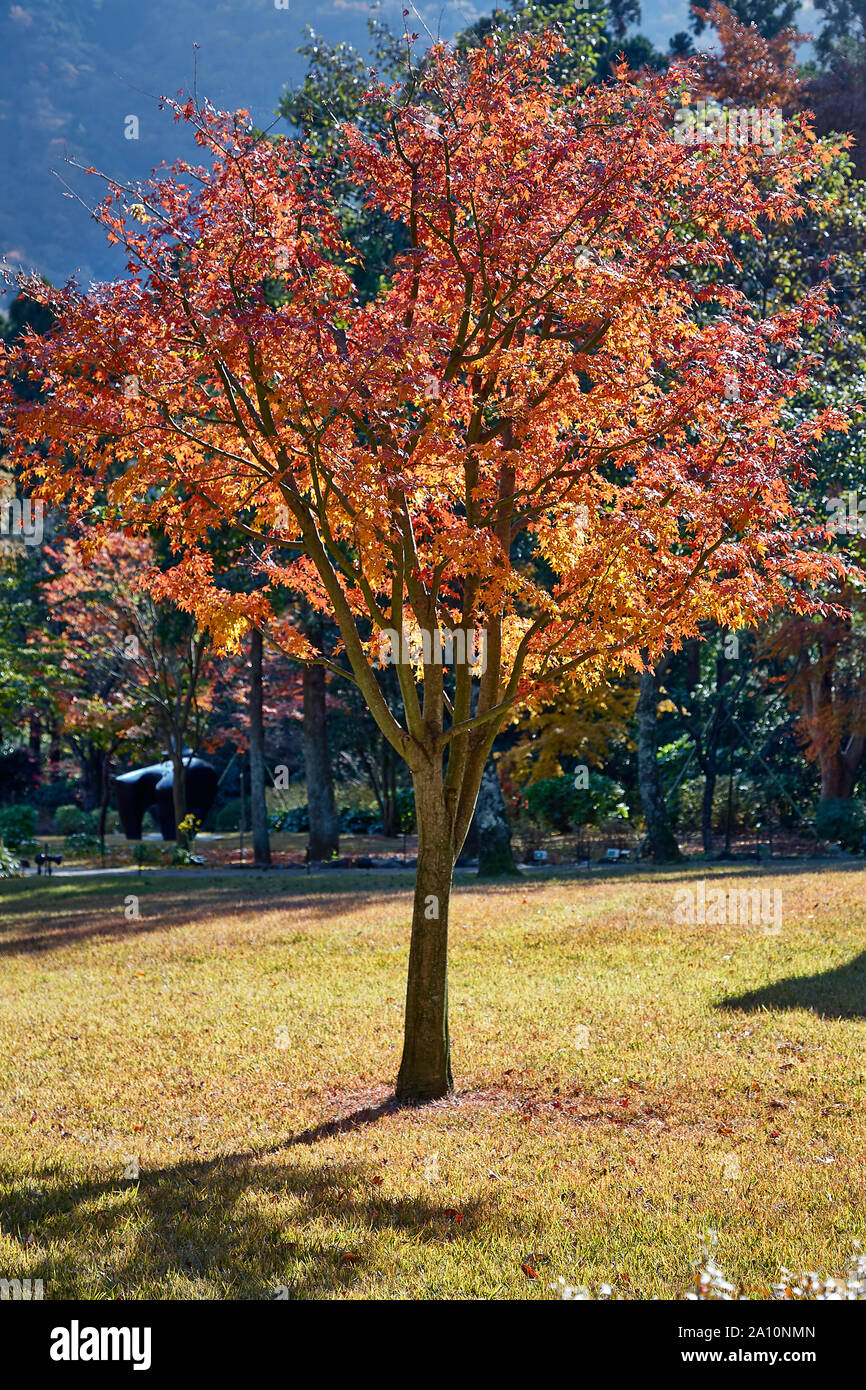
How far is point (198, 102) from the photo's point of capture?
688cm

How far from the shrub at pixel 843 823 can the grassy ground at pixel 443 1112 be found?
333 inches

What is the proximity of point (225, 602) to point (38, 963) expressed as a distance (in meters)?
6.26

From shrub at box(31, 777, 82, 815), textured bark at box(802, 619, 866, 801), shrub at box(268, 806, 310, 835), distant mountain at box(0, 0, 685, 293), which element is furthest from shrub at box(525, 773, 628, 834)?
distant mountain at box(0, 0, 685, 293)

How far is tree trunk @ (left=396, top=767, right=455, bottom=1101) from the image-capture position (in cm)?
724

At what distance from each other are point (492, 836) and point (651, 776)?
2.91 metres

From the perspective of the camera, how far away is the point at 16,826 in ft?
83.1

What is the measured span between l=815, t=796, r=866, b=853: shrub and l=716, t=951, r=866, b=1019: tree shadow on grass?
39.0ft

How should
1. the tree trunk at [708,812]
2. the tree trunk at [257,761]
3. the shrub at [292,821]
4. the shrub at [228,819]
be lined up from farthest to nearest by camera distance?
the shrub at [228,819], the shrub at [292,821], the tree trunk at [708,812], the tree trunk at [257,761]

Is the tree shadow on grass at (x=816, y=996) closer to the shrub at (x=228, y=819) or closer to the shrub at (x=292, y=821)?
the shrub at (x=292, y=821)

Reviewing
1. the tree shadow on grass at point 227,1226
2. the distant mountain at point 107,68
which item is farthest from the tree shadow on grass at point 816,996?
the distant mountain at point 107,68

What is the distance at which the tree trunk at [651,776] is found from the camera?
1945cm

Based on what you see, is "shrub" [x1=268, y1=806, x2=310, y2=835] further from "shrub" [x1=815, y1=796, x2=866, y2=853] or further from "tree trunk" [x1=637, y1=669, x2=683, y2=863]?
"shrub" [x1=815, y1=796, x2=866, y2=853]

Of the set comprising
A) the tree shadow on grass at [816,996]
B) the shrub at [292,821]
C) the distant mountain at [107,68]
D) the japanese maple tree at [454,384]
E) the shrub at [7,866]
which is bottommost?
the tree shadow on grass at [816,996]

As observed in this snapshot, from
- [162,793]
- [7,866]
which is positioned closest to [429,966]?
[7,866]
